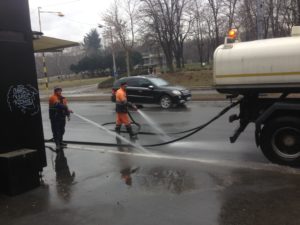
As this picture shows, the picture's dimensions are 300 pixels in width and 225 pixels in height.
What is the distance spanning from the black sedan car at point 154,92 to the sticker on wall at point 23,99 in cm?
1199

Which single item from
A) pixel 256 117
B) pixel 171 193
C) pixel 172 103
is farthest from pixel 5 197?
pixel 172 103

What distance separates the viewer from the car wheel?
61.2ft

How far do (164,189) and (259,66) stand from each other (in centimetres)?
278

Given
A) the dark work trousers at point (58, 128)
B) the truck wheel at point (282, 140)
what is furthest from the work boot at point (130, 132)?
the truck wheel at point (282, 140)

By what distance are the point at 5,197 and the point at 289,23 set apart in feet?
107

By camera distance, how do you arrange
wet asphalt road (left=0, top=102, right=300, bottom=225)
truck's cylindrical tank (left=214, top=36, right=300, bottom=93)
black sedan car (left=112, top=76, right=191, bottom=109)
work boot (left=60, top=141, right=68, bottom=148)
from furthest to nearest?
1. black sedan car (left=112, top=76, right=191, bottom=109)
2. work boot (left=60, top=141, right=68, bottom=148)
3. truck's cylindrical tank (left=214, top=36, right=300, bottom=93)
4. wet asphalt road (left=0, top=102, right=300, bottom=225)

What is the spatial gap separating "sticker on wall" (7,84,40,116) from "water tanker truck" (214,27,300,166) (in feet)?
11.1

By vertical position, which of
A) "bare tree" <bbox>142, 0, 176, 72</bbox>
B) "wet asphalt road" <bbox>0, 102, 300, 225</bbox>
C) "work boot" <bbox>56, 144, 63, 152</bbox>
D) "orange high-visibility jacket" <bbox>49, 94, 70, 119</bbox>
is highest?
"bare tree" <bbox>142, 0, 176, 72</bbox>

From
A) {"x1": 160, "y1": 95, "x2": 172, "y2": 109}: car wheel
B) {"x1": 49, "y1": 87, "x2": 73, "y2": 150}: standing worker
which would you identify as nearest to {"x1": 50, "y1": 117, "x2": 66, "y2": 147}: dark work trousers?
{"x1": 49, "y1": 87, "x2": 73, "y2": 150}: standing worker

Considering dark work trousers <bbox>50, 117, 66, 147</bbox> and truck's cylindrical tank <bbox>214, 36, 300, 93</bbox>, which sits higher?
truck's cylindrical tank <bbox>214, 36, 300, 93</bbox>

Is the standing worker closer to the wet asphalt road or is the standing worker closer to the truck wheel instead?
the wet asphalt road

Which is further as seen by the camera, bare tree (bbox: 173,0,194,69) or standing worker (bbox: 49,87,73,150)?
bare tree (bbox: 173,0,194,69)

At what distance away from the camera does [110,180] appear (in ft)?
22.5

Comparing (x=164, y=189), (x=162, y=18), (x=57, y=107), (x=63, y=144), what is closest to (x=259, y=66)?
(x=164, y=189)
